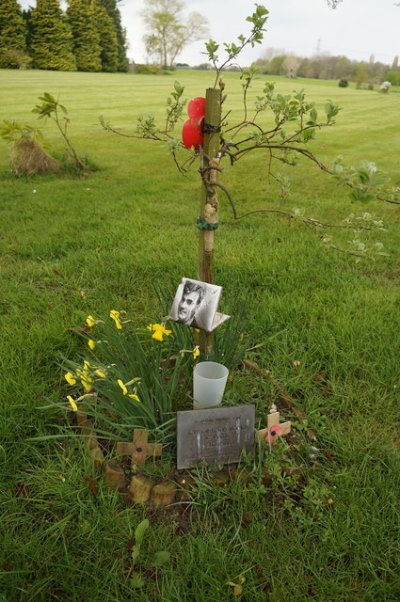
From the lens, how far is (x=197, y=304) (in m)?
1.59

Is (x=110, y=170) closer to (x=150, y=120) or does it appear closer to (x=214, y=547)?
(x=150, y=120)

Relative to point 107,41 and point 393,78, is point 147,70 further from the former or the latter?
point 393,78

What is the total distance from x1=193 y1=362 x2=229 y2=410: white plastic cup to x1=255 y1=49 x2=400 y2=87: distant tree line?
51.6m

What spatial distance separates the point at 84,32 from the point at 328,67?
34.4 metres

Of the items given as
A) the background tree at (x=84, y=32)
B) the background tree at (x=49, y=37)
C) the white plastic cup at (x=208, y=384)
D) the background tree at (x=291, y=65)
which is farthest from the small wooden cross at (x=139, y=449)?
the background tree at (x=291, y=65)

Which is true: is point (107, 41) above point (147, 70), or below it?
above

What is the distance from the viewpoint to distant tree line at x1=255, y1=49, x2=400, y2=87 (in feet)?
160

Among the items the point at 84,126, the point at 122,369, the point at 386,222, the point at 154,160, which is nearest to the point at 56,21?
the point at 84,126

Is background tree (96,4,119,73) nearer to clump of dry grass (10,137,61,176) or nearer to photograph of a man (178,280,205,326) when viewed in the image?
clump of dry grass (10,137,61,176)

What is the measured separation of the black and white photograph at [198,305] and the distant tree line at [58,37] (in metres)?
33.0

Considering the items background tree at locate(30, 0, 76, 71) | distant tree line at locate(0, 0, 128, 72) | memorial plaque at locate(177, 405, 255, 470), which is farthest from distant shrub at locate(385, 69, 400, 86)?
memorial plaque at locate(177, 405, 255, 470)

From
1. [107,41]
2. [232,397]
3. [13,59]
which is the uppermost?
[107,41]

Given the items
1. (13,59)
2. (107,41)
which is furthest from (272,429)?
(107,41)

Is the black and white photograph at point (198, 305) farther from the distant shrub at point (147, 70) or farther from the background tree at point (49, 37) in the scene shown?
the distant shrub at point (147, 70)
